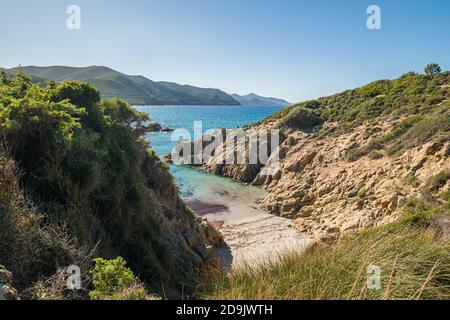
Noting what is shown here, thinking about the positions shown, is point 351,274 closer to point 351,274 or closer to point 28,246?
point 351,274

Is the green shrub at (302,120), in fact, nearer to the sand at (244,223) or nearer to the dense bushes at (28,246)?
the sand at (244,223)

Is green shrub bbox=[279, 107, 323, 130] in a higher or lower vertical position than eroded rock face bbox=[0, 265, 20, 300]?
higher

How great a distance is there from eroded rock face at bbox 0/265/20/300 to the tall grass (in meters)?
2.14

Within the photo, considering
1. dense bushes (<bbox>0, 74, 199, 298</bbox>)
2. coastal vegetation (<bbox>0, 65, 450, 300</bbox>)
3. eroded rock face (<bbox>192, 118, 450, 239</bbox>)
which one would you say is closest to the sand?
eroded rock face (<bbox>192, 118, 450, 239</bbox>)

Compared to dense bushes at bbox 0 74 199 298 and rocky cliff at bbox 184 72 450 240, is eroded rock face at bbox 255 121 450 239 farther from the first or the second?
dense bushes at bbox 0 74 199 298

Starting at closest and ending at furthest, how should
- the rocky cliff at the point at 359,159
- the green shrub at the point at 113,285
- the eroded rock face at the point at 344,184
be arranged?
the green shrub at the point at 113,285
the eroded rock face at the point at 344,184
the rocky cliff at the point at 359,159

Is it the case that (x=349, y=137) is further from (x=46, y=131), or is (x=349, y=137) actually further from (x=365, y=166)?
(x=46, y=131)

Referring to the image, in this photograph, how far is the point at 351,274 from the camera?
12.1ft

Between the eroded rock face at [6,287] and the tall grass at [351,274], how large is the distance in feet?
7.02

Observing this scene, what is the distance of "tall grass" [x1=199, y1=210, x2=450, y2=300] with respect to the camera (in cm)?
332

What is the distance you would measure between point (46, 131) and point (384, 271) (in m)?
6.69

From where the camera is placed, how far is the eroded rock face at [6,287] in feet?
10.7

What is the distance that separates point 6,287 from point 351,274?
3929mm

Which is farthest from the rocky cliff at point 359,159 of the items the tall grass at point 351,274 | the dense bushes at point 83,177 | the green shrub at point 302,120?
the tall grass at point 351,274
